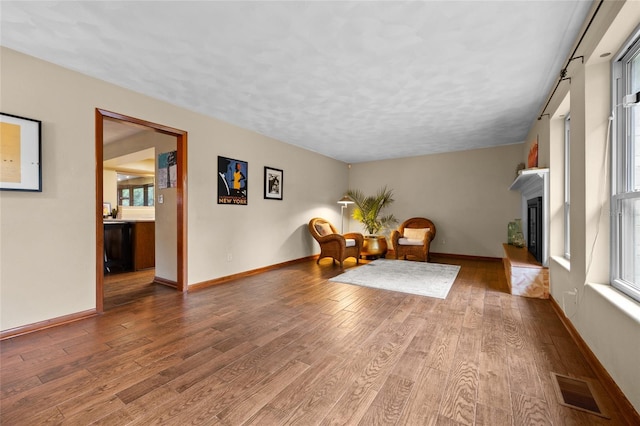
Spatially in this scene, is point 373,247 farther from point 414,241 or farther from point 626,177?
point 626,177

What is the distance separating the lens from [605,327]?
1692mm

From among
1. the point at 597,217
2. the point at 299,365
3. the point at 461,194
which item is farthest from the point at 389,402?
the point at 461,194

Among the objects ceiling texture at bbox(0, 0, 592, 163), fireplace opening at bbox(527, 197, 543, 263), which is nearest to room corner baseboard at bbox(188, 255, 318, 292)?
ceiling texture at bbox(0, 0, 592, 163)

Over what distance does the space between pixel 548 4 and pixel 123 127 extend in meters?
5.25

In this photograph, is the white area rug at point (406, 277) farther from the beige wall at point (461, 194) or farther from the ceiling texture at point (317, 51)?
the ceiling texture at point (317, 51)

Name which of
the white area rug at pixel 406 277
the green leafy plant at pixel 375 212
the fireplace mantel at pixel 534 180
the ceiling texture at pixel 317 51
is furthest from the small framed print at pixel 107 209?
the fireplace mantel at pixel 534 180

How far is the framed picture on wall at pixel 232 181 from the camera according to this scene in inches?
163

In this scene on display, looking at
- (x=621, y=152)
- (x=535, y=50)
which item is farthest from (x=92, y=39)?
(x=621, y=152)

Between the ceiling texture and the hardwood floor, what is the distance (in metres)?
2.43

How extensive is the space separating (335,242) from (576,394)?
3950 mm

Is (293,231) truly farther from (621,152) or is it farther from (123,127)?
(621,152)

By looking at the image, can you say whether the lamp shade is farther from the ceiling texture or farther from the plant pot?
the ceiling texture

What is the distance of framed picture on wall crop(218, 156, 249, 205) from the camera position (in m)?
4.13

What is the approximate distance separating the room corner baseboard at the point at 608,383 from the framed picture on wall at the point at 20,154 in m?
4.39
